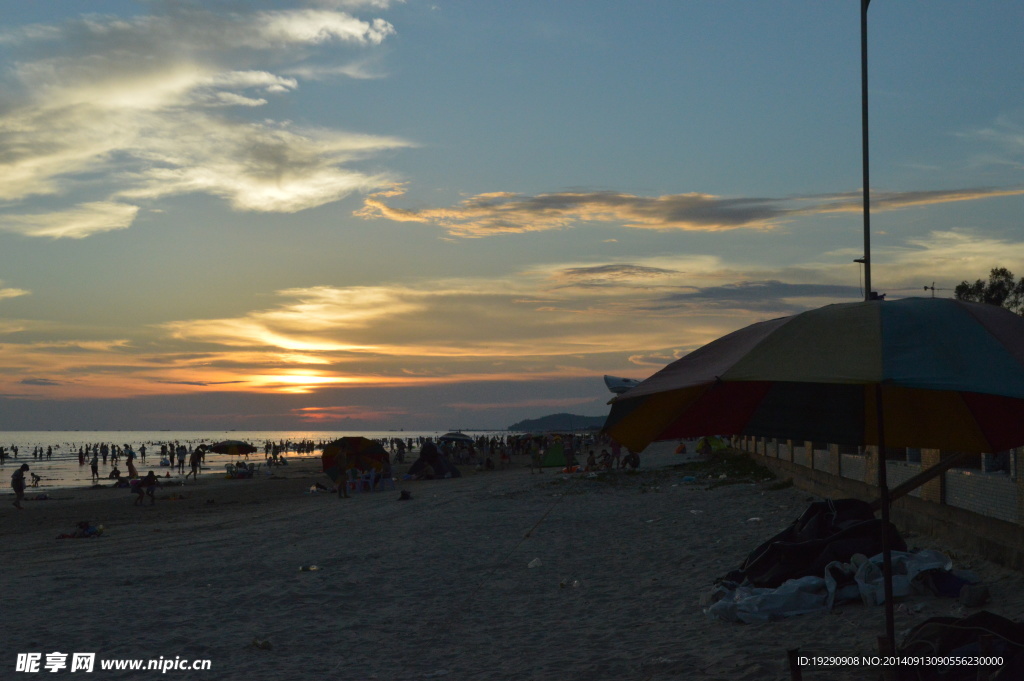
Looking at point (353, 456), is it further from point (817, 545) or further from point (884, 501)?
point (884, 501)

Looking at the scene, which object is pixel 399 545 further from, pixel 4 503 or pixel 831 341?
pixel 4 503

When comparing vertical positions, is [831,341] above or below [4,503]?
above

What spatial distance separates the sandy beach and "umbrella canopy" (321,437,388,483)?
977cm

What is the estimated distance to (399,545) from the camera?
15.1 metres

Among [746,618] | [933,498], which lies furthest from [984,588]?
[933,498]

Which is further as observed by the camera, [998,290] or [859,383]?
[998,290]

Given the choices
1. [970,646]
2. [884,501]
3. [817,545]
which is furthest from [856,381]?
[817,545]

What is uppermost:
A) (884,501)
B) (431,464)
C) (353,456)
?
(884,501)

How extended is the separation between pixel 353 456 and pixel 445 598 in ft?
67.0

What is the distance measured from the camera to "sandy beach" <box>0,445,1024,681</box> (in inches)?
296

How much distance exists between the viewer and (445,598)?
35.1 ft

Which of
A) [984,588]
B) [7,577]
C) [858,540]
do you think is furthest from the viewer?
[7,577]

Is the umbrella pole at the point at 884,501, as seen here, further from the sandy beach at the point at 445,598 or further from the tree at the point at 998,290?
the tree at the point at 998,290

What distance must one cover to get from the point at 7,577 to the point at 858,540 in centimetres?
1248
